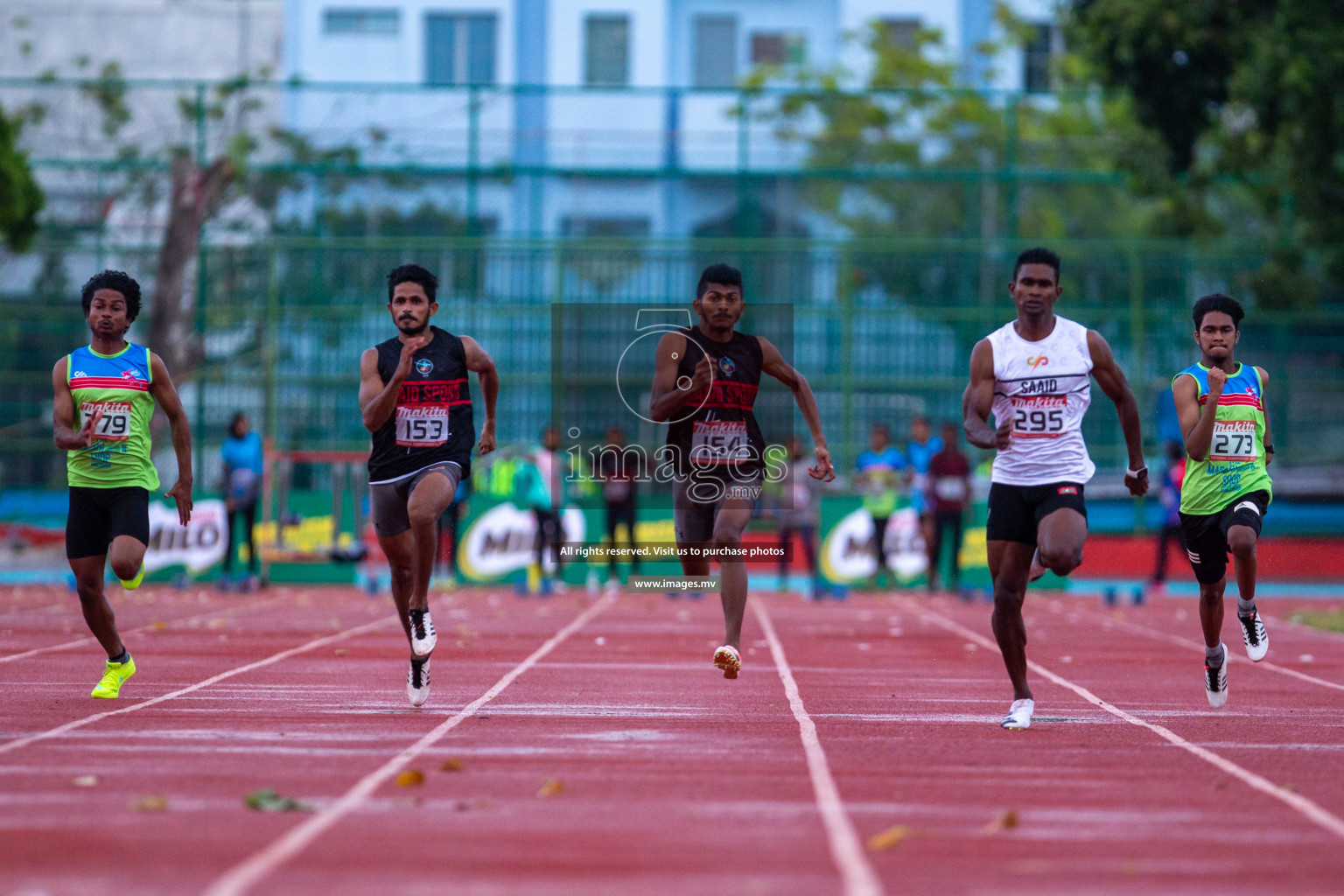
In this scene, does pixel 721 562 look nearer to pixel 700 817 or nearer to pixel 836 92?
pixel 700 817

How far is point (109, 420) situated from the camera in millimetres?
10117

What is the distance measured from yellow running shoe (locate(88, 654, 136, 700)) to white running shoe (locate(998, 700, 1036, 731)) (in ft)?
15.2

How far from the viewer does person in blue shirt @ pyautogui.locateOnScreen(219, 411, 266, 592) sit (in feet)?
71.9

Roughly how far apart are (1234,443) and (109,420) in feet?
19.7

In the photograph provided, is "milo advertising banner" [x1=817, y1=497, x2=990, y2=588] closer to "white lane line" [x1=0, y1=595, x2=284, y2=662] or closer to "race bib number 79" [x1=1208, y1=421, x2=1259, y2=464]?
"white lane line" [x1=0, y1=595, x2=284, y2=662]

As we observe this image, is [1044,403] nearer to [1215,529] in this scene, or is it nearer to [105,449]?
[1215,529]

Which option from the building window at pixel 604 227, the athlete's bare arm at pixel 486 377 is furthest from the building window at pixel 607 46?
the athlete's bare arm at pixel 486 377

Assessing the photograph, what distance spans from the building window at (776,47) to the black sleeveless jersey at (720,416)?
1405 inches

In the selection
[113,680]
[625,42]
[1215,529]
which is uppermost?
[625,42]

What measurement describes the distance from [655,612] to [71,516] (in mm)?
10052

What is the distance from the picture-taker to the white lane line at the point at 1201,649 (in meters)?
12.3

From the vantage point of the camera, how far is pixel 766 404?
2569 cm

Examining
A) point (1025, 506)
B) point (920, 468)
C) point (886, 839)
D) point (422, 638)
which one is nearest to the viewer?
point (886, 839)

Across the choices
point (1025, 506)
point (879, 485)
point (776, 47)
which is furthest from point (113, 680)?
point (776, 47)
